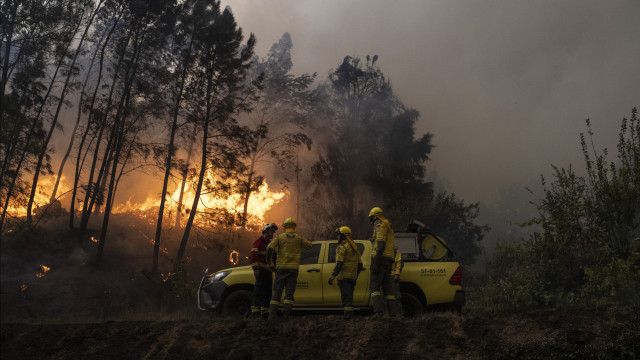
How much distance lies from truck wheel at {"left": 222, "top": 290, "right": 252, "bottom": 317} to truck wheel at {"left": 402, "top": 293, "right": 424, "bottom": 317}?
293 cm

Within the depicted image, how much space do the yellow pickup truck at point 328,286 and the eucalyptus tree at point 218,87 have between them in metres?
13.7

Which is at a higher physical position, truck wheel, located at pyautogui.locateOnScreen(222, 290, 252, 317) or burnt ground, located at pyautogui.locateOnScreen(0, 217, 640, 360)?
truck wheel, located at pyautogui.locateOnScreen(222, 290, 252, 317)

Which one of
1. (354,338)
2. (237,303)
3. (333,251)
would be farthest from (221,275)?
(354,338)

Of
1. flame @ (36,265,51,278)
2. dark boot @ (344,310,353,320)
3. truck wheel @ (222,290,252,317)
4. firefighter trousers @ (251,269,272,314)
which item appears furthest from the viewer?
flame @ (36,265,51,278)

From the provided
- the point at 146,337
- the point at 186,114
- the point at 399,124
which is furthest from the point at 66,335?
the point at 399,124

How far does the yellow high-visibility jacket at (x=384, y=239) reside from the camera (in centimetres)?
837

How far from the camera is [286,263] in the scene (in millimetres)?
8344

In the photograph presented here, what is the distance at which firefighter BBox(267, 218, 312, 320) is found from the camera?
8.27 meters

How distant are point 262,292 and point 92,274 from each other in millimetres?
14893

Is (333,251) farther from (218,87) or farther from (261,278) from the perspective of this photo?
(218,87)

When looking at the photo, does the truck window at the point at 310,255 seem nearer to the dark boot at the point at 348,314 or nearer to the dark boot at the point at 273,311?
the dark boot at the point at 273,311

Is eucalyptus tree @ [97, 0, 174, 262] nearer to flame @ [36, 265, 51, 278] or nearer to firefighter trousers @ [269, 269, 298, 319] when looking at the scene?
flame @ [36, 265, 51, 278]

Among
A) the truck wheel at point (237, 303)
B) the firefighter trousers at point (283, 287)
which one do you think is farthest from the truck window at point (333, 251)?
the truck wheel at point (237, 303)

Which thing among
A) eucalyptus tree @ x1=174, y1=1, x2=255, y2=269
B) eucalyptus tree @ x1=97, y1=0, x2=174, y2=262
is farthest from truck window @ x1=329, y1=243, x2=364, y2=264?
eucalyptus tree @ x1=97, y1=0, x2=174, y2=262
